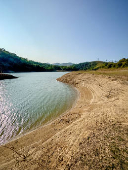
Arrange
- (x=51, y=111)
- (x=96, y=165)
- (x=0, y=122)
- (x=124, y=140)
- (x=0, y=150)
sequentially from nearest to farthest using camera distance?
(x=96, y=165)
(x=124, y=140)
(x=0, y=150)
(x=0, y=122)
(x=51, y=111)

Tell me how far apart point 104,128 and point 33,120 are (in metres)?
7.44

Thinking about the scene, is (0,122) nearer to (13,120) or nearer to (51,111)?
(13,120)

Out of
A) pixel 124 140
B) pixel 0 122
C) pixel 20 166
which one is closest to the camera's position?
pixel 20 166

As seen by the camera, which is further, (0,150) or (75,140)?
(0,150)

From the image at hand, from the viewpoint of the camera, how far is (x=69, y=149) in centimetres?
483

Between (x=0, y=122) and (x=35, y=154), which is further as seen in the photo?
(x=0, y=122)

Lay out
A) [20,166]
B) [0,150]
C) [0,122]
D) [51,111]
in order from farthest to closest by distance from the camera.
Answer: [51,111]
[0,122]
[0,150]
[20,166]

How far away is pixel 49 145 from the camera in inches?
225

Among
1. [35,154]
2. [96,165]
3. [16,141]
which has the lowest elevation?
[16,141]

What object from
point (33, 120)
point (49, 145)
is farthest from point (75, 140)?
point (33, 120)

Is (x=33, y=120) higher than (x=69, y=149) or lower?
lower

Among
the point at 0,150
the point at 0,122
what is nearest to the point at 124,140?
the point at 0,150

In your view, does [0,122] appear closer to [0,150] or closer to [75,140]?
[0,150]

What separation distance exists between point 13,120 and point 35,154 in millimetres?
6218
